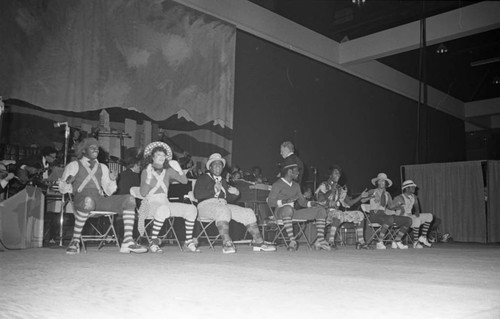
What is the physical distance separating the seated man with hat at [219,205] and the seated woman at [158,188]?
0.92ft

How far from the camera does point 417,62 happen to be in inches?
593

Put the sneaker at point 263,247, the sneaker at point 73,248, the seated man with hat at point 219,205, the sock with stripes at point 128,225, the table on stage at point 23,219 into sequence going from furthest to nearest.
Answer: the sneaker at point 263,247
the table on stage at point 23,219
the seated man with hat at point 219,205
the sock with stripes at point 128,225
the sneaker at point 73,248

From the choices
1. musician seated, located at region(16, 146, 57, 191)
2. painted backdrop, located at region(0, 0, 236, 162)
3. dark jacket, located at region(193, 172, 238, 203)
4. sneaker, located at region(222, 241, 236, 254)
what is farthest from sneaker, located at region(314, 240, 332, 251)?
musician seated, located at region(16, 146, 57, 191)

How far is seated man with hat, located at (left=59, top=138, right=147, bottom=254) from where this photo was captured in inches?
211

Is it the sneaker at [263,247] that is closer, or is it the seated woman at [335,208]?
the sneaker at [263,247]

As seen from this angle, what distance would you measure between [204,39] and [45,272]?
7.26m

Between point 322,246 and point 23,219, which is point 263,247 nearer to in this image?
point 322,246

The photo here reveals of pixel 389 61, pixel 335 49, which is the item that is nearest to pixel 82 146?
pixel 335 49

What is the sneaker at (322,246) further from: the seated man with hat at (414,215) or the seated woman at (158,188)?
the seated man with hat at (414,215)

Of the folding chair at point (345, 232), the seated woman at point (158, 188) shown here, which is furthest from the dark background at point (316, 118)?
the seated woman at point (158, 188)

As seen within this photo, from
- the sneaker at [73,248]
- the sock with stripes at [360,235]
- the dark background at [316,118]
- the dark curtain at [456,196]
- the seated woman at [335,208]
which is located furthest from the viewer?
the dark curtain at [456,196]

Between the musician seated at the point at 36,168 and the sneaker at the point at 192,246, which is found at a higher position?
the musician seated at the point at 36,168

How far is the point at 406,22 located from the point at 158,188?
372 inches

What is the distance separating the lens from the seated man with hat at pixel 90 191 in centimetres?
536
